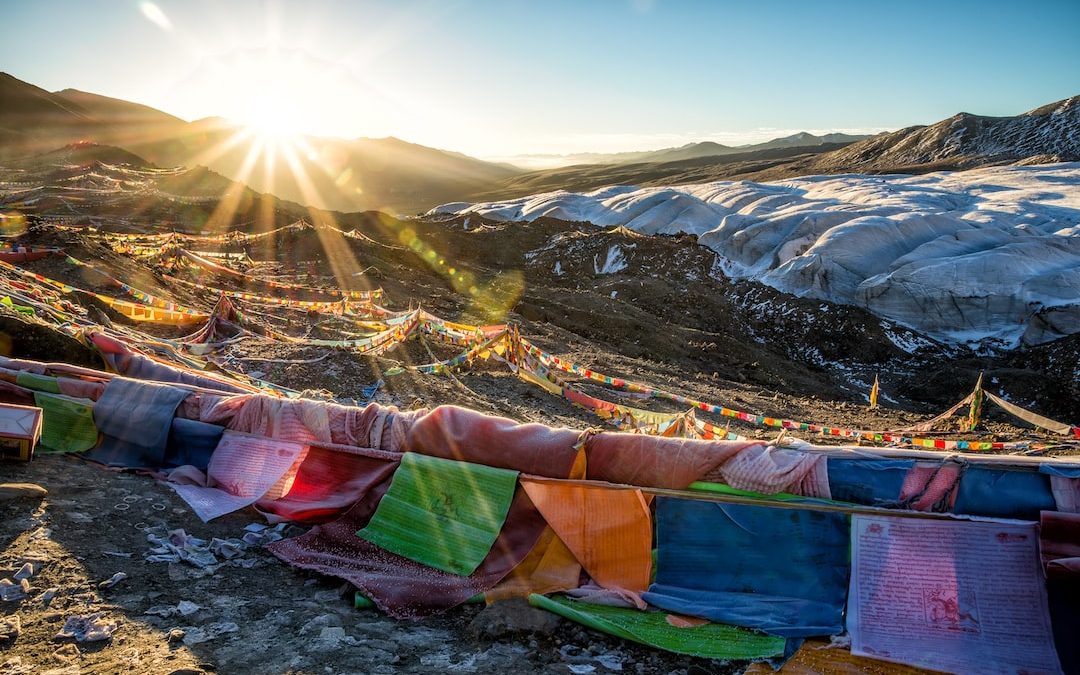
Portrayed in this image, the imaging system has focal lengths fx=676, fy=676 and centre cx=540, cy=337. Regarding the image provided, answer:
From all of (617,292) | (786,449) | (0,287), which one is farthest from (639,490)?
(617,292)

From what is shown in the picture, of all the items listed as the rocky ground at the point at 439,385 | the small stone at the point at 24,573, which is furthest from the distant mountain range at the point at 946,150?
the small stone at the point at 24,573

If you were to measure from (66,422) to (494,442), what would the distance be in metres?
3.33

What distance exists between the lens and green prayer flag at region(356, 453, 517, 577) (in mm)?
3840

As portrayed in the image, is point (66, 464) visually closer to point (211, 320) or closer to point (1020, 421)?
point (211, 320)

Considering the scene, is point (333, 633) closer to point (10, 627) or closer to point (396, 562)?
point (396, 562)

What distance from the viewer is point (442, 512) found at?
4.01 m

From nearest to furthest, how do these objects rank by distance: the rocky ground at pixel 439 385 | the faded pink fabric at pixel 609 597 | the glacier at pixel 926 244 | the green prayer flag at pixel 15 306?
the rocky ground at pixel 439 385 → the faded pink fabric at pixel 609 597 → the green prayer flag at pixel 15 306 → the glacier at pixel 926 244

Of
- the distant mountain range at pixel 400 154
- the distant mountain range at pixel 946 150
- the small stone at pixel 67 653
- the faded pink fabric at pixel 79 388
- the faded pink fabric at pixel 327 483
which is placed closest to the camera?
the small stone at pixel 67 653

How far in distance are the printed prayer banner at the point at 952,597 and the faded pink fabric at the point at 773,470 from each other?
0.38 metres

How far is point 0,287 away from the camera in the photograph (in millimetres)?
8633

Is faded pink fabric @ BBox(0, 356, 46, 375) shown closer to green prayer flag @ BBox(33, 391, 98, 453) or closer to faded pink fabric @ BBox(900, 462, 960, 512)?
green prayer flag @ BBox(33, 391, 98, 453)

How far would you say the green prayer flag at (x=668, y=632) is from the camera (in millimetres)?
3057

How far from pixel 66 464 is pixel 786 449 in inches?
184

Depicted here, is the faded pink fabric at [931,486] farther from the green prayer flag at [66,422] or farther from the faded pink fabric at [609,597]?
the green prayer flag at [66,422]
